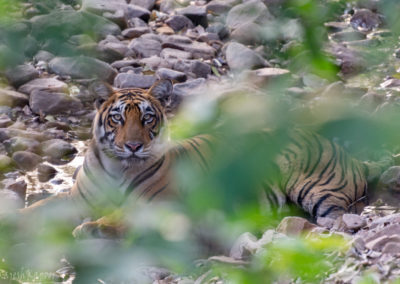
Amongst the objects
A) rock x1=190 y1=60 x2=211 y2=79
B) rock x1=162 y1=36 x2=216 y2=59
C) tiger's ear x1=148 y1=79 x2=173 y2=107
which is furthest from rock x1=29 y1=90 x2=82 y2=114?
tiger's ear x1=148 y1=79 x2=173 y2=107

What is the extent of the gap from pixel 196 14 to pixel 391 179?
5860mm

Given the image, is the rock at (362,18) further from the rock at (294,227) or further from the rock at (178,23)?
the rock at (294,227)

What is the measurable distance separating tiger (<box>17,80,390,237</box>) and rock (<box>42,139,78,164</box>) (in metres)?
1.54

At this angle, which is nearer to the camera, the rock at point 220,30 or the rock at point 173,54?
the rock at point 173,54

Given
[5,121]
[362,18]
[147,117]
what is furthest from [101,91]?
[362,18]

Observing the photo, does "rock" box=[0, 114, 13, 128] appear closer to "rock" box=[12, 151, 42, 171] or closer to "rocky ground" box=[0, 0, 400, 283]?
"rocky ground" box=[0, 0, 400, 283]

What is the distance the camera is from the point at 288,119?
3.74 ft

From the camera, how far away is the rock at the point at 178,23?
35.4ft

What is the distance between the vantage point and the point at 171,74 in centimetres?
872

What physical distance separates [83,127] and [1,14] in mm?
6414

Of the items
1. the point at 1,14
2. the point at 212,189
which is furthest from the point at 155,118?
the point at 212,189

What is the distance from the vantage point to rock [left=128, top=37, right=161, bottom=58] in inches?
378

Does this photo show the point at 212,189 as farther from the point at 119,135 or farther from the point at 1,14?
the point at 119,135

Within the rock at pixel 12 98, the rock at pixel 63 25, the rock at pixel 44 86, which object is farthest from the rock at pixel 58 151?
the rock at pixel 63 25
